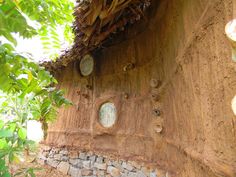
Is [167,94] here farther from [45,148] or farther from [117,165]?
[45,148]

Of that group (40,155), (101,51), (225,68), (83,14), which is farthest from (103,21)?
(40,155)

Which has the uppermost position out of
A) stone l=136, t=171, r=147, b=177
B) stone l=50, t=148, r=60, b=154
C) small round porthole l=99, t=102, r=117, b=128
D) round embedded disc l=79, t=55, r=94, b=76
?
round embedded disc l=79, t=55, r=94, b=76

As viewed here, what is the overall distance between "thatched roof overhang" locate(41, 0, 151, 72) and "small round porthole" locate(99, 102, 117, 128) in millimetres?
1187

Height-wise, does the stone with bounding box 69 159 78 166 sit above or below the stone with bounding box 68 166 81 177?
above

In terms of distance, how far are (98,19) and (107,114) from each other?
69.3 inches

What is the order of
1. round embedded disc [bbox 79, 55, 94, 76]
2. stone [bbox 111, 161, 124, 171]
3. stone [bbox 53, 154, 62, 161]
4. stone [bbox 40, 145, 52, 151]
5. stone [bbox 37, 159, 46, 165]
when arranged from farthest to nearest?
stone [bbox 37, 159, 46, 165] → stone [bbox 40, 145, 52, 151] → stone [bbox 53, 154, 62, 161] → round embedded disc [bbox 79, 55, 94, 76] → stone [bbox 111, 161, 124, 171]

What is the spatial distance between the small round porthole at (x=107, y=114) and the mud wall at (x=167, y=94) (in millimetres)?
102

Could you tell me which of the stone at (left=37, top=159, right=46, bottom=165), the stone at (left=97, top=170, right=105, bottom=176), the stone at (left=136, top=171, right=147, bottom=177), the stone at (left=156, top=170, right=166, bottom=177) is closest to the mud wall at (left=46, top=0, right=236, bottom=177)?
the stone at (left=156, top=170, right=166, bottom=177)

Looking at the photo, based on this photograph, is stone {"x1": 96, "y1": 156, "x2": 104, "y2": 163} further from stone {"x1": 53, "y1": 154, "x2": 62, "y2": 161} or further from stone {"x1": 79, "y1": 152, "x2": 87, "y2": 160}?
stone {"x1": 53, "y1": 154, "x2": 62, "y2": 161}

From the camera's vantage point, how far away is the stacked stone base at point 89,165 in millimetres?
3346

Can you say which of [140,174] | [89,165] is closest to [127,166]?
[140,174]

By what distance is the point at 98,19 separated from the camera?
10.9ft

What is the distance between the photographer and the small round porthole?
399 cm

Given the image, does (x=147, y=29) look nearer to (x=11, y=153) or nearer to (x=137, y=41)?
(x=137, y=41)
